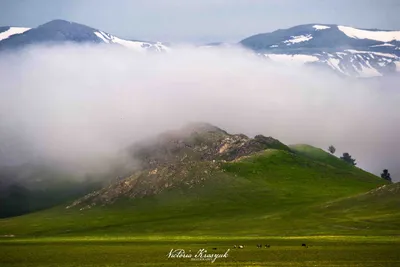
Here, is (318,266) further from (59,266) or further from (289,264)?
(59,266)

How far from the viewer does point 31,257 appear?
6585 inches

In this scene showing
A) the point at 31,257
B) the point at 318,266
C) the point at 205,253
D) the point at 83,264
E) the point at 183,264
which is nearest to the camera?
the point at 318,266

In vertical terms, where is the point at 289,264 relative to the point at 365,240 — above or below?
above

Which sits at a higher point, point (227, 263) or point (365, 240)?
point (227, 263)

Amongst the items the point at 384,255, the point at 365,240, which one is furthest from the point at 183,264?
the point at 365,240

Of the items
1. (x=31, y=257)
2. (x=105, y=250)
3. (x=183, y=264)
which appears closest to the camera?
(x=183, y=264)

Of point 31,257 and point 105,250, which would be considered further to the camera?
point 105,250

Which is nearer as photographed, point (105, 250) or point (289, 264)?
point (289, 264)

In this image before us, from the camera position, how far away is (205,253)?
156000 millimetres

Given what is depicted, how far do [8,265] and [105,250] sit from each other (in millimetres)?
40326

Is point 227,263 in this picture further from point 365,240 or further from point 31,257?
point 365,240

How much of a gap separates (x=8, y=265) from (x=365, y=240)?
332ft

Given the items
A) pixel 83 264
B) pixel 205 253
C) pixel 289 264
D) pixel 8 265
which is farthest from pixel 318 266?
pixel 8 265

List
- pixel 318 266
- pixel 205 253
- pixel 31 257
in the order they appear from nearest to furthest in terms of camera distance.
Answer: pixel 318 266
pixel 205 253
pixel 31 257
